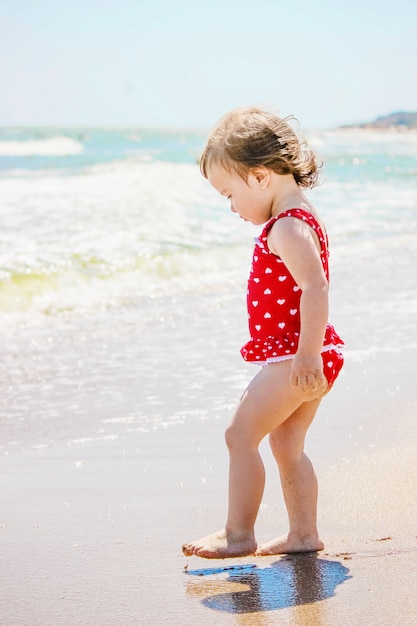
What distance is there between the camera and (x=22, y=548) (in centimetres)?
269

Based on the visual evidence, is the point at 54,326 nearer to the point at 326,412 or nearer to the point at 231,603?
the point at 326,412

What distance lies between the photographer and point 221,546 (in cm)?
259

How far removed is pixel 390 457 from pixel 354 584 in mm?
1119

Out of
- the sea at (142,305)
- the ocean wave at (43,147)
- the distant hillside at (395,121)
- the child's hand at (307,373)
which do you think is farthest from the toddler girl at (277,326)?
the distant hillside at (395,121)

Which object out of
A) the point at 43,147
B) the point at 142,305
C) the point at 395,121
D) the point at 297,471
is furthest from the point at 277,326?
the point at 395,121

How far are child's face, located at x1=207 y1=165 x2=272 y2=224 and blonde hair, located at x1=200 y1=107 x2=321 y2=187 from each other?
0.02 metres

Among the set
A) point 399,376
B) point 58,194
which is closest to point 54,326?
point 399,376

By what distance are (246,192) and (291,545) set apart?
98 centimetres

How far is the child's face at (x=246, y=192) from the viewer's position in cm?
272

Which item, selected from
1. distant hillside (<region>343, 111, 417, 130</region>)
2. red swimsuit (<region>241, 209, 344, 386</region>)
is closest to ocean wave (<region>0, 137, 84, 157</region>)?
red swimsuit (<region>241, 209, 344, 386</region>)

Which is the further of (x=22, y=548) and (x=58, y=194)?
(x=58, y=194)

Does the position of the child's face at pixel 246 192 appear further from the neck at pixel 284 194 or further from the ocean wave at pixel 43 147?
the ocean wave at pixel 43 147

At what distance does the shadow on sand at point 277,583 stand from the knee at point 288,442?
0.88 feet

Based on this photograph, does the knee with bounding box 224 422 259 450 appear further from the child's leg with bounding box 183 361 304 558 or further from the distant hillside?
the distant hillside
